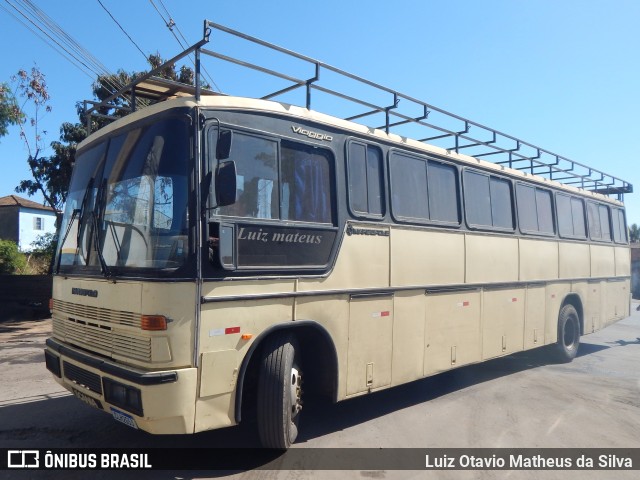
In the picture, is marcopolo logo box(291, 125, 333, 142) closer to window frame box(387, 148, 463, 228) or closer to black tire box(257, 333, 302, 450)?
window frame box(387, 148, 463, 228)

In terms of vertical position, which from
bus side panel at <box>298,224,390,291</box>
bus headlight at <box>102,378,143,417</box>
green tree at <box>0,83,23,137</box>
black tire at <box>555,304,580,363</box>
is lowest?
black tire at <box>555,304,580,363</box>

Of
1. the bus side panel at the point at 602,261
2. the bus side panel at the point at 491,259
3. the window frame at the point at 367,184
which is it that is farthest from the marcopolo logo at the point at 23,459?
the bus side panel at the point at 602,261

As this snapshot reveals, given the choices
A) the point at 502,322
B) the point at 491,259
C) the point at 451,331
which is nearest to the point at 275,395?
the point at 451,331

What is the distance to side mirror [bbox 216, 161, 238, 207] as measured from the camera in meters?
4.06

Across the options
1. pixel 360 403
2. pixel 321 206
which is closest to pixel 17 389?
pixel 360 403

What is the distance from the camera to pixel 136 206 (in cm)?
432

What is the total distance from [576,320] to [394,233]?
6.55m

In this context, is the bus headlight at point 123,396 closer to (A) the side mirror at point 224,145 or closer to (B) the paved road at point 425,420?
(B) the paved road at point 425,420

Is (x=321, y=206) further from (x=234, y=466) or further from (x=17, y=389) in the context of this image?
(x=17, y=389)

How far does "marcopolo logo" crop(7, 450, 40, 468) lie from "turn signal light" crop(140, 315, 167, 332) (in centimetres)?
187

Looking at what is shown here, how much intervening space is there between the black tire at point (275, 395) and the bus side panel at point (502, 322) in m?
3.99

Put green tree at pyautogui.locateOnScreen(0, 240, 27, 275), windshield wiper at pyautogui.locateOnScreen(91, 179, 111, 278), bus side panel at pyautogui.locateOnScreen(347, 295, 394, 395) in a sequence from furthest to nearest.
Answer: green tree at pyautogui.locateOnScreen(0, 240, 27, 275)
bus side panel at pyautogui.locateOnScreen(347, 295, 394, 395)
windshield wiper at pyautogui.locateOnScreen(91, 179, 111, 278)

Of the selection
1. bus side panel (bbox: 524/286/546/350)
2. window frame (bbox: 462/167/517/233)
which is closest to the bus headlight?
window frame (bbox: 462/167/517/233)

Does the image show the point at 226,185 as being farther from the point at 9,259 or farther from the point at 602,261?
the point at 9,259
